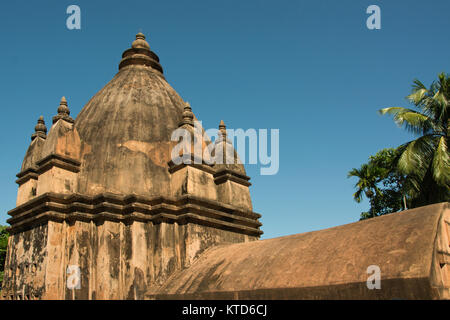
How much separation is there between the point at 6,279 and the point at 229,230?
508 centimetres

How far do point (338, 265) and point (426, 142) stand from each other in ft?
26.9

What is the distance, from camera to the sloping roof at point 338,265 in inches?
198

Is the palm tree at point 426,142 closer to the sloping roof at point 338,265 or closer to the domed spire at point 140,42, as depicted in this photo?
the sloping roof at point 338,265

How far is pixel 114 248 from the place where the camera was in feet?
28.5

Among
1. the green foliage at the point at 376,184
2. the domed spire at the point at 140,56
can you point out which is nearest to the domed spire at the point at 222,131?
the domed spire at the point at 140,56

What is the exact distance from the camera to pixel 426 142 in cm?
1248

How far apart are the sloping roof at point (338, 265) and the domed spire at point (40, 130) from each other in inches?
215

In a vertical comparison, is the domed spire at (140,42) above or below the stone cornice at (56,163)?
above

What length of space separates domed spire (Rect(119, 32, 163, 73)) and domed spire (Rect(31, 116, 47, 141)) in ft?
9.69

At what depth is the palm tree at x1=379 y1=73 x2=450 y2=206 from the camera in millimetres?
12292

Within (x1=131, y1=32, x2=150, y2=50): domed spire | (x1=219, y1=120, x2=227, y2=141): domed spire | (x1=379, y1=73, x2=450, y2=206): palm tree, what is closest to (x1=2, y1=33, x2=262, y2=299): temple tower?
(x1=219, y1=120, x2=227, y2=141): domed spire

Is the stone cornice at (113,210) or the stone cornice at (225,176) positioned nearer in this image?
the stone cornice at (113,210)

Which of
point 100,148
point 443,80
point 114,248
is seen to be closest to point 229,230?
point 114,248

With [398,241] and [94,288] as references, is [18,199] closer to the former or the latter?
[94,288]
